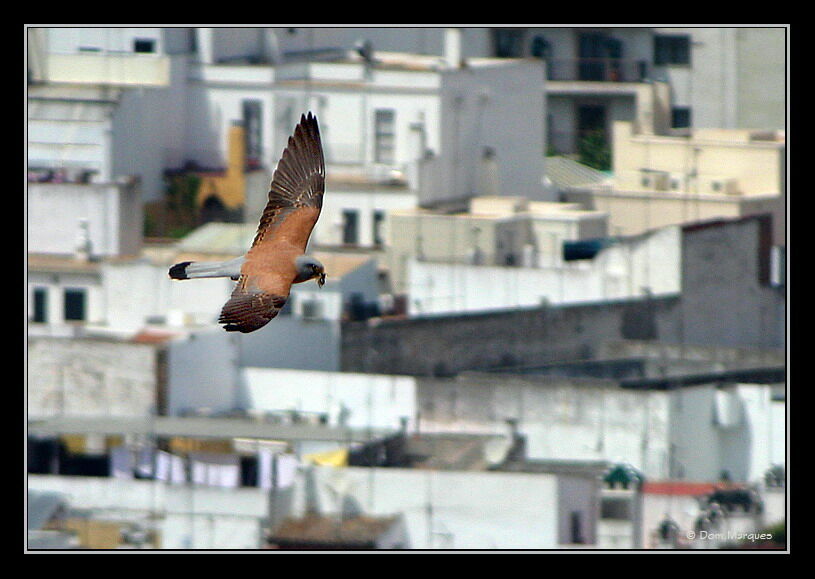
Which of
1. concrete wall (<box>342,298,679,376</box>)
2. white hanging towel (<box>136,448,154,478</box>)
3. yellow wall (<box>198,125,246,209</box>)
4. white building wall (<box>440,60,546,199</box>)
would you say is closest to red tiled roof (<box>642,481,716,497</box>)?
concrete wall (<box>342,298,679,376</box>)

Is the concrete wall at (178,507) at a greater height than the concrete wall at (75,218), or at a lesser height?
lesser

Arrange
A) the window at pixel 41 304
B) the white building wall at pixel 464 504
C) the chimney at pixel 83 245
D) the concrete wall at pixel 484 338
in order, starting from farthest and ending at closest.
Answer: the chimney at pixel 83 245, the window at pixel 41 304, the concrete wall at pixel 484 338, the white building wall at pixel 464 504

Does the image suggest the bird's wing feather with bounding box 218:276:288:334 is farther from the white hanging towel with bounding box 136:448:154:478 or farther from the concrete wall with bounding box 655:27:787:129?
the concrete wall with bounding box 655:27:787:129

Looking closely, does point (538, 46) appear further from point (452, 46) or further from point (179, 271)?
point (179, 271)

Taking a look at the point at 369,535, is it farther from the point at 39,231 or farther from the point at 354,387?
the point at 39,231

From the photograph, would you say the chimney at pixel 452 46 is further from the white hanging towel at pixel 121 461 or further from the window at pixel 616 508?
the window at pixel 616 508

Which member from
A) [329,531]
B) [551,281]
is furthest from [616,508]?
[551,281]

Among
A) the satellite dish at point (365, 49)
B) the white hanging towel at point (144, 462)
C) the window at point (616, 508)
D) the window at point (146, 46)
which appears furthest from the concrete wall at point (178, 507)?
the window at point (146, 46)

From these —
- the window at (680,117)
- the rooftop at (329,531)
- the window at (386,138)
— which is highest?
the window at (680,117)
